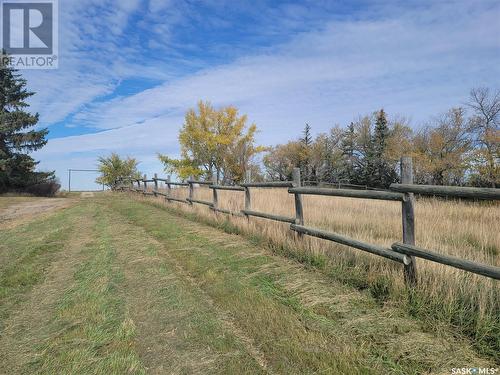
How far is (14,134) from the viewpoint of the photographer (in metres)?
26.5

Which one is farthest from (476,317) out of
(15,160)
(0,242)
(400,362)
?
(15,160)

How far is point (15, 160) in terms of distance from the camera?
2636cm

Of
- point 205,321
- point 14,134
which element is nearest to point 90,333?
point 205,321

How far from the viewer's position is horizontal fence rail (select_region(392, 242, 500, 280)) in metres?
3.03

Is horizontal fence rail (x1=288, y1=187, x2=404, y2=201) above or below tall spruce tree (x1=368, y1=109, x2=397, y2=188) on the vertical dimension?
below

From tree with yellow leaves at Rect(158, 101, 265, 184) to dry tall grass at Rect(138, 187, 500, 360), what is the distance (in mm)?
29812

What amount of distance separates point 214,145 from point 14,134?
19.9m

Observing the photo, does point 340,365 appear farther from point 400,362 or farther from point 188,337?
point 188,337

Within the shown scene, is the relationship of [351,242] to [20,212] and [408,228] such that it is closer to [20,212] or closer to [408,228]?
[408,228]

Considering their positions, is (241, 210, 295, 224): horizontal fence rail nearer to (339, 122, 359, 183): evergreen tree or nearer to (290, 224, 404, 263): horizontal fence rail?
(290, 224, 404, 263): horizontal fence rail

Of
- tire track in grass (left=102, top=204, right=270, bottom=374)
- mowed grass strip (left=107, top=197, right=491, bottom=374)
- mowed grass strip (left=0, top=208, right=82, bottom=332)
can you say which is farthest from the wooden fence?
mowed grass strip (left=0, top=208, right=82, bottom=332)

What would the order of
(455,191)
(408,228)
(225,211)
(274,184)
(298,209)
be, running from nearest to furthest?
1. (455,191)
2. (408,228)
3. (298,209)
4. (274,184)
5. (225,211)

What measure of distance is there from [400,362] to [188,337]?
1924 millimetres

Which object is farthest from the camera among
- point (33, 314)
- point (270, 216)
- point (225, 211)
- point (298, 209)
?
point (225, 211)
